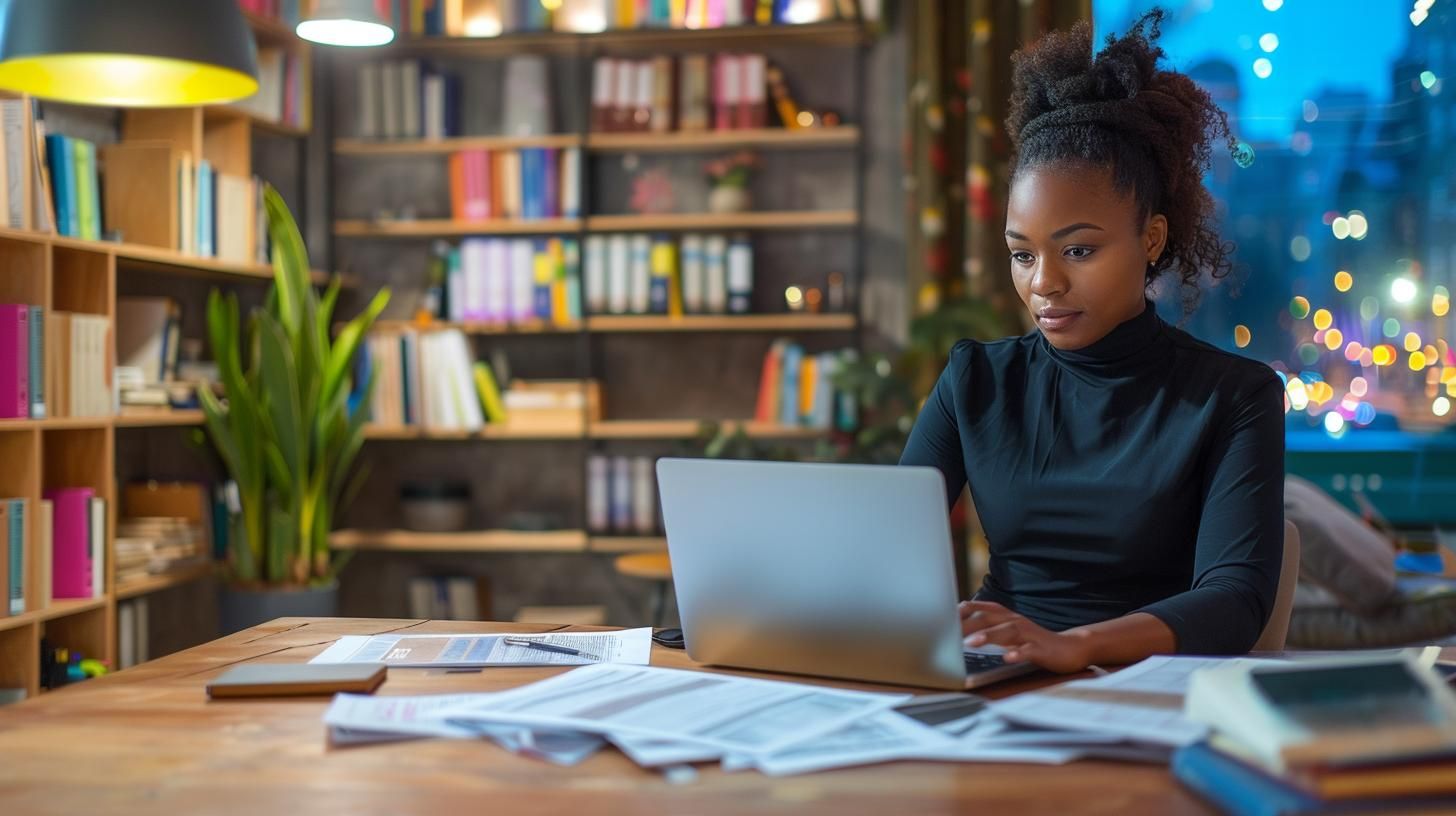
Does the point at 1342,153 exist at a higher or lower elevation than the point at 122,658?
higher

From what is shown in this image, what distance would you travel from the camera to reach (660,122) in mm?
4293

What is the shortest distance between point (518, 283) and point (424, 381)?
0.44 metres

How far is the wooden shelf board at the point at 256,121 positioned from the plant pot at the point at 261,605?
1.35m

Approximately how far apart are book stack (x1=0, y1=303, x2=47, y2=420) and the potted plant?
1.81 ft

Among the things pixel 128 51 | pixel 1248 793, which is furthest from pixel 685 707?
pixel 128 51

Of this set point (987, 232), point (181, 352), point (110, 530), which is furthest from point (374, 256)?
point (987, 232)

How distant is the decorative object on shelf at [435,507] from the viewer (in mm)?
4352

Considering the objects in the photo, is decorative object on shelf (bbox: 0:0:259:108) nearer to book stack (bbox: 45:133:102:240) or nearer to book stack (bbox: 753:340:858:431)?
book stack (bbox: 45:133:102:240)

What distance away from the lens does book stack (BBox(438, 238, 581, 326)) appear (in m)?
4.28

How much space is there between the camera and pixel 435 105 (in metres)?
4.42

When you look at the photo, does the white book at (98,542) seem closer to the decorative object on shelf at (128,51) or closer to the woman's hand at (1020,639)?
the decorative object on shelf at (128,51)

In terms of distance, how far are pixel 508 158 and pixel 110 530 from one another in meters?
1.76

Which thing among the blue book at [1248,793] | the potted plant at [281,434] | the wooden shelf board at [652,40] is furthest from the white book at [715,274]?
the blue book at [1248,793]

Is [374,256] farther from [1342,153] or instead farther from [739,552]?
[739,552]
